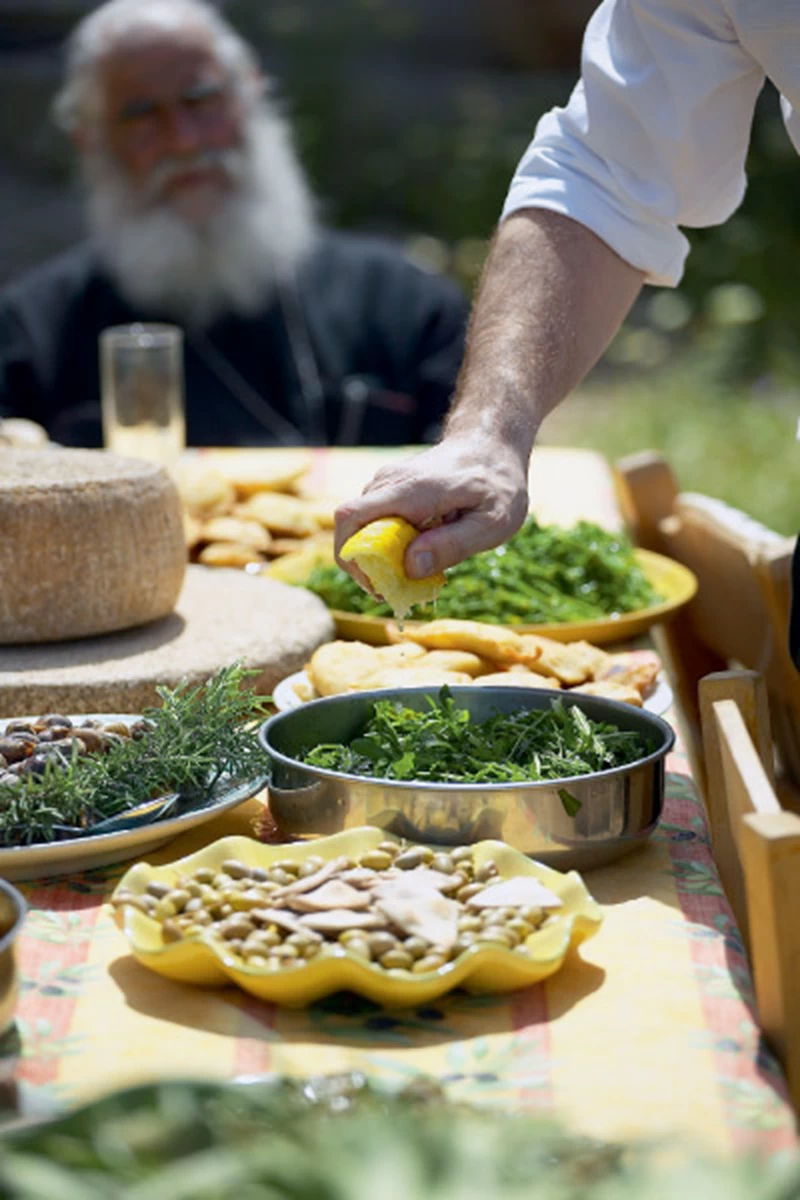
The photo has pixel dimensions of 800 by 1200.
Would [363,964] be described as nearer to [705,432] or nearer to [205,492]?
[205,492]

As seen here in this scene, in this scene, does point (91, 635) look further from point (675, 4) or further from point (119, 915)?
point (675, 4)

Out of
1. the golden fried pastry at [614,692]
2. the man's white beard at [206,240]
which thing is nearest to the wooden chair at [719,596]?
the golden fried pastry at [614,692]

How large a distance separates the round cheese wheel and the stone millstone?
3cm

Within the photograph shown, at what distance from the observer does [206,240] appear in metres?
4.59

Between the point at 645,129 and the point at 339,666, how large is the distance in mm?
790

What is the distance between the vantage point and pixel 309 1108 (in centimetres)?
97

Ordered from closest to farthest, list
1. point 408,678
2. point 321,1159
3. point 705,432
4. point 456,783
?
point 321,1159 < point 456,783 < point 408,678 < point 705,432

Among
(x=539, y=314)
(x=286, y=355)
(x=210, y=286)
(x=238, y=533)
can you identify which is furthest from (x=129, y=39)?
(x=539, y=314)

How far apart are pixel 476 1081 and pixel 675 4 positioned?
55.5 inches

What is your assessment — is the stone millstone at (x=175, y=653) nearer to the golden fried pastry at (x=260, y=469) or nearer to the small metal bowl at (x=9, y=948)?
the small metal bowl at (x=9, y=948)

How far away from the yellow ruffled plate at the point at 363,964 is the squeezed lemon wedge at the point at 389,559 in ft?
1.21

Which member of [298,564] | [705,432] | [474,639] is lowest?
[705,432]

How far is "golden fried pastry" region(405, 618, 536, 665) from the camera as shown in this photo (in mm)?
1963

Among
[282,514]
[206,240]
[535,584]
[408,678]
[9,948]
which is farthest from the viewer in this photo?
[206,240]
